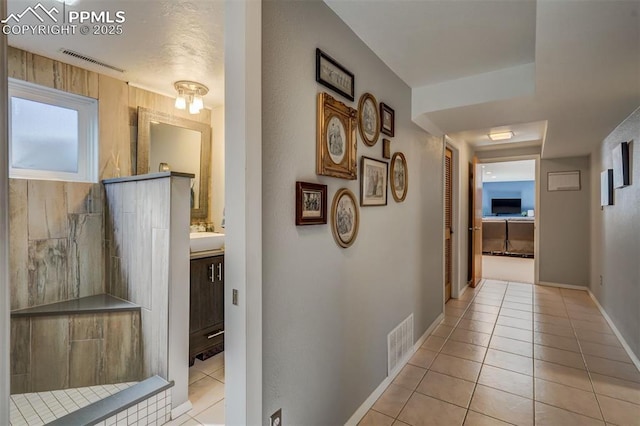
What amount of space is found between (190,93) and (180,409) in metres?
2.42

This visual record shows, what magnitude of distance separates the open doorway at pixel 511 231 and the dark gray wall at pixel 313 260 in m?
4.06

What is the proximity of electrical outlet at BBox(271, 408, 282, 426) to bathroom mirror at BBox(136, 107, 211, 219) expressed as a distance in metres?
2.28

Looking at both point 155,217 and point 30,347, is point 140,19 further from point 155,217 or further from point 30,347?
point 30,347

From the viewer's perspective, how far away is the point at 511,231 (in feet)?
26.2

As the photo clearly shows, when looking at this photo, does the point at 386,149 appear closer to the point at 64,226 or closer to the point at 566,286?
the point at 64,226

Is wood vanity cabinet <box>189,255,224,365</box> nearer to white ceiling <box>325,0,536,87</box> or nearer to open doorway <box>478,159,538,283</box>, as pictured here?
white ceiling <box>325,0,536,87</box>

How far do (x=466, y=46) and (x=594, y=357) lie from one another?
274cm

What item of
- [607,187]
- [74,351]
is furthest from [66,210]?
[607,187]

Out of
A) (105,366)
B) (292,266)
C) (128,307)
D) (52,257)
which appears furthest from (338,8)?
(105,366)

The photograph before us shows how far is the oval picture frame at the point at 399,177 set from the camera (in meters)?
2.28

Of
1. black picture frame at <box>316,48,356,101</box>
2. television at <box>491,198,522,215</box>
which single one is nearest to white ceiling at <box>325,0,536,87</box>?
black picture frame at <box>316,48,356,101</box>

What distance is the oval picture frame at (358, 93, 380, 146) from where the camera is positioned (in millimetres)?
1845

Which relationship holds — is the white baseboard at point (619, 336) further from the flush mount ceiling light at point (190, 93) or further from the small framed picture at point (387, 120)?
the flush mount ceiling light at point (190, 93)

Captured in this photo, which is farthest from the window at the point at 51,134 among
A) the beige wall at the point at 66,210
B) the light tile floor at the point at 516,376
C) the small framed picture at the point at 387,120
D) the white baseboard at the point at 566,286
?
the white baseboard at the point at 566,286
